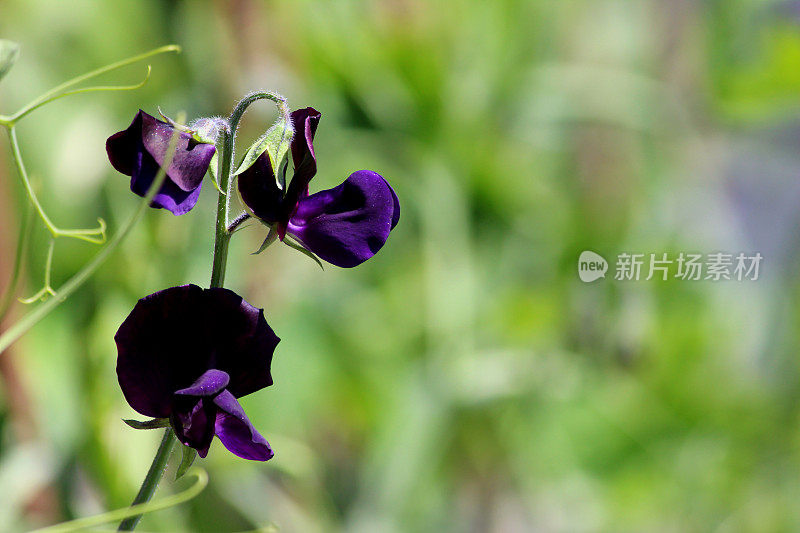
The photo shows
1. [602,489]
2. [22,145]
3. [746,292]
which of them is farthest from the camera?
[746,292]

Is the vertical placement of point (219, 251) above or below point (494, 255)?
below

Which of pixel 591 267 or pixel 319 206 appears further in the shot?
pixel 591 267

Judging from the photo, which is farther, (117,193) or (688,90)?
(688,90)

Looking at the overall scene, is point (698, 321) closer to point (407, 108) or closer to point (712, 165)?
point (712, 165)

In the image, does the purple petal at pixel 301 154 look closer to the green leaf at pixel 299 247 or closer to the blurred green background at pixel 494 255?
the green leaf at pixel 299 247

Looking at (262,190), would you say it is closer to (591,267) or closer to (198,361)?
(198,361)

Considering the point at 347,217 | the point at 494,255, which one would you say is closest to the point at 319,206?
the point at 347,217

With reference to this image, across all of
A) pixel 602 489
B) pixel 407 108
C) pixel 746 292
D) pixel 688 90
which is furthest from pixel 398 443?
pixel 688 90
